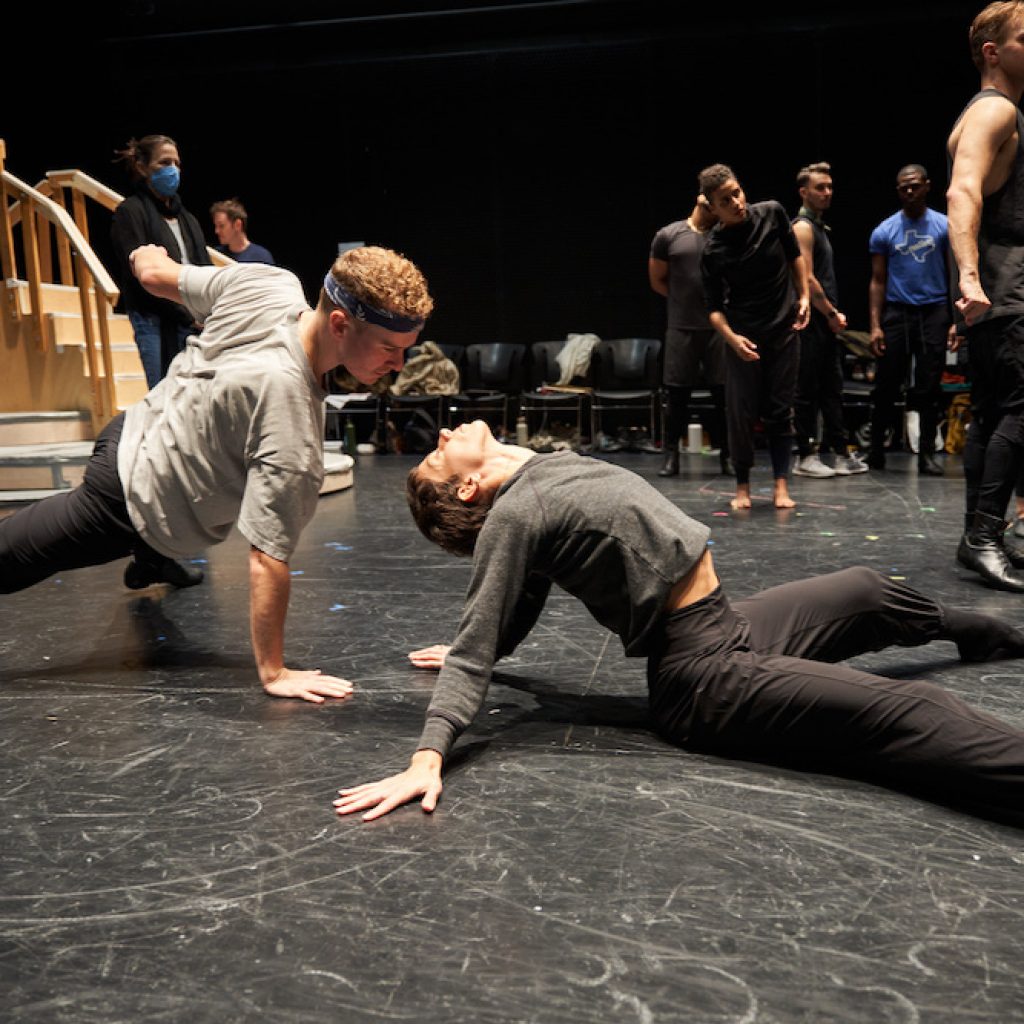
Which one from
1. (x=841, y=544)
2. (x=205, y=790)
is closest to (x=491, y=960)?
(x=205, y=790)

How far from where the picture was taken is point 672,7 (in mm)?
8805

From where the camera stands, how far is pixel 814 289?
5844mm

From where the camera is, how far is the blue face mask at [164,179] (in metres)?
4.76

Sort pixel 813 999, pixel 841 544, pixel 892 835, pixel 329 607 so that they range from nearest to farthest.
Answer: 1. pixel 813 999
2. pixel 892 835
3. pixel 329 607
4. pixel 841 544

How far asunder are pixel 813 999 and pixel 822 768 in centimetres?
72

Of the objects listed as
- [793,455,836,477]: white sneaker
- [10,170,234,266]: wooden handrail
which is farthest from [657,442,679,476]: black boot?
[10,170,234,266]: wooden handrail

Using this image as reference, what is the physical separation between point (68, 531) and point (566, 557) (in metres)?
1.21

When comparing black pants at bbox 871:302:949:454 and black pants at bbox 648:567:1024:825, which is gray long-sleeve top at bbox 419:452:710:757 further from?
black pants at bbox 871:302:949:454

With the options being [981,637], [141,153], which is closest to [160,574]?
[141,153]

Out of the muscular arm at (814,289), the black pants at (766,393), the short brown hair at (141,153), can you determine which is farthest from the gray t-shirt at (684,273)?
the short brown hair at (141,153)

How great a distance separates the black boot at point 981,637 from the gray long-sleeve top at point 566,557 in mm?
749

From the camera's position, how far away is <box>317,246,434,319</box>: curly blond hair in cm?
220

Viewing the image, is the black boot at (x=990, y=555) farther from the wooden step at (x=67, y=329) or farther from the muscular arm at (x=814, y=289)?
the wooden step at (x=67, y=329)

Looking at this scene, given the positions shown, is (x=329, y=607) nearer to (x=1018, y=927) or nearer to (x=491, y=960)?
(x=491, y=960)
